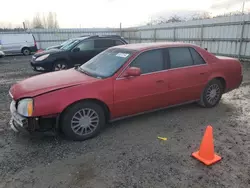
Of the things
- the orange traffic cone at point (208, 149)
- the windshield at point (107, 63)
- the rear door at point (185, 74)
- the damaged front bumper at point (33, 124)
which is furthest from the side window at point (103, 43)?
the orange traffic cone at point (208, 149)

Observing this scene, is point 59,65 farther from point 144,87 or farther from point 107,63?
point 144,87

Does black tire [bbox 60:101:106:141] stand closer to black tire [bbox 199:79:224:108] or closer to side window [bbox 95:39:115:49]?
black tire [bbox 199:79:224:108]

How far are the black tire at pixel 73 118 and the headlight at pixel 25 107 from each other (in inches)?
20.0

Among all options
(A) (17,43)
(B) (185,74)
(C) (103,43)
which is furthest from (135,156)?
(A) (17,43)

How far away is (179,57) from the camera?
4.58 metres

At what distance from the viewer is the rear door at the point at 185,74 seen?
4422 millimetres

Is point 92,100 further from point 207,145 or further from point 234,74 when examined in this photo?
point 234,74

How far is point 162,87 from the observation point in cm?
426

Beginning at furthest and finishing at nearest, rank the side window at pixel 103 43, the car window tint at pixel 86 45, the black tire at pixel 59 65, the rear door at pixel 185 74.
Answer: the side window at pixel 103 43, the car window tint at pixel 86 45, the black tire at pixel 59 65, the rear door at pixel 185 74

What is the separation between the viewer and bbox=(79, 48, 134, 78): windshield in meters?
4.00

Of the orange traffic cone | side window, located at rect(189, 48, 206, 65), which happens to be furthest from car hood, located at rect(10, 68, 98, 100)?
side window, located at rect(189, 48, 206, 65)

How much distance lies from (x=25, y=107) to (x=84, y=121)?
0.96 metres

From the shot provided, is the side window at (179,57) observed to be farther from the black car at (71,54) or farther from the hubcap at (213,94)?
the black car at (71,54)

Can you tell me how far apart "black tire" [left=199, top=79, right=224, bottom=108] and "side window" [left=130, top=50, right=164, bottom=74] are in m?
1.38
